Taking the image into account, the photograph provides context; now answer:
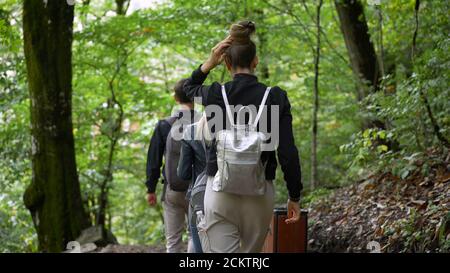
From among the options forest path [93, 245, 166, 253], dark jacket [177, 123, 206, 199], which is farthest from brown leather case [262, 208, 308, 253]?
Result: forest path [93, 245, 166, 253]

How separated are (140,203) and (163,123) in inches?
527

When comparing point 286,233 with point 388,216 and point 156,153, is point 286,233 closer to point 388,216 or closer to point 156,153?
point 388,216

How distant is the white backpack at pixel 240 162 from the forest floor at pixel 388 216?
1981 millimetres

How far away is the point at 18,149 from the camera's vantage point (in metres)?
10.8

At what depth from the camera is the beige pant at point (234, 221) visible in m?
3.62

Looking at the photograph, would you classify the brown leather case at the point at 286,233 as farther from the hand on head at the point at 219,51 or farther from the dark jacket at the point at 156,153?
the hand on head at the point at 219,51

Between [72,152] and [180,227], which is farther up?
[72,152]

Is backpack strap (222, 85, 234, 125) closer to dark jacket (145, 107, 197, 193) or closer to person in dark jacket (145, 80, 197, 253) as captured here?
person in dark jacket (145, 80, 197, 253)

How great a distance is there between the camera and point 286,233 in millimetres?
5844

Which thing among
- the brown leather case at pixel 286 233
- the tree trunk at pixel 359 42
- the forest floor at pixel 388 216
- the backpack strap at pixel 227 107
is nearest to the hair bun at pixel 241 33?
the backpack strap at pixel 227 107

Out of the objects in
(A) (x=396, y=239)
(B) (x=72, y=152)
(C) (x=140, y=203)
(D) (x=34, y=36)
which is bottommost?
(C) (x=140, y=203)
